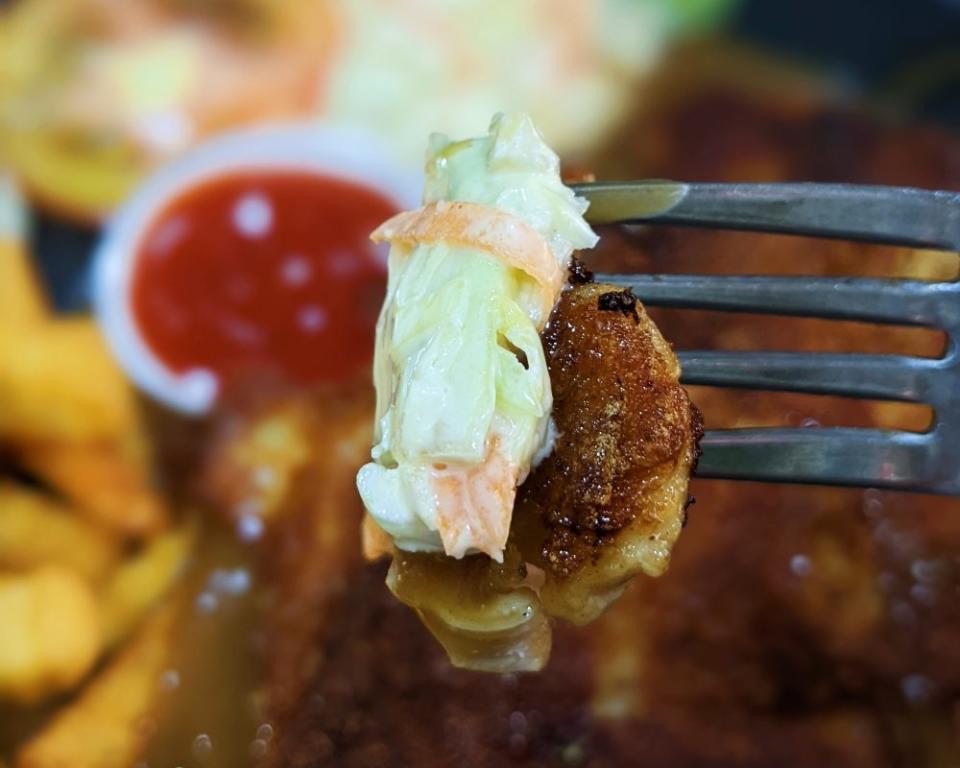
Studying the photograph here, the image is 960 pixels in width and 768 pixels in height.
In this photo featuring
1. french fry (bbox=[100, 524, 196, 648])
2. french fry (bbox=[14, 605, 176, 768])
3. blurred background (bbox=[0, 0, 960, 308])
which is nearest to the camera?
french fry (bbox=[14, 605, 176, 768])

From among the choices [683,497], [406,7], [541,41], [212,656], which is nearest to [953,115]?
[541,41]

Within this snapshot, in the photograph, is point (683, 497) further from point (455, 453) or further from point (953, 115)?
point (953, 115)

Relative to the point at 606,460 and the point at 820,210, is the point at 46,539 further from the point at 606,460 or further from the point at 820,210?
the point at 820,210

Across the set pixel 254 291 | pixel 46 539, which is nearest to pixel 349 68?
pixel 254 291

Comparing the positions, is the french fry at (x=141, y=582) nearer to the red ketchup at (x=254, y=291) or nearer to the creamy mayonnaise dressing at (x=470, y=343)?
the red ketchup at (x=254, y=291)

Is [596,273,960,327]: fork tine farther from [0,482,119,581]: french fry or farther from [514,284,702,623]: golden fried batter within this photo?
[0,482,119,581]: french fry

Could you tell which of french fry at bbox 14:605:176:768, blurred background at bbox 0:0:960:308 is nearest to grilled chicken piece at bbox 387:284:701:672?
french fry at bbox 14:605:176:768
